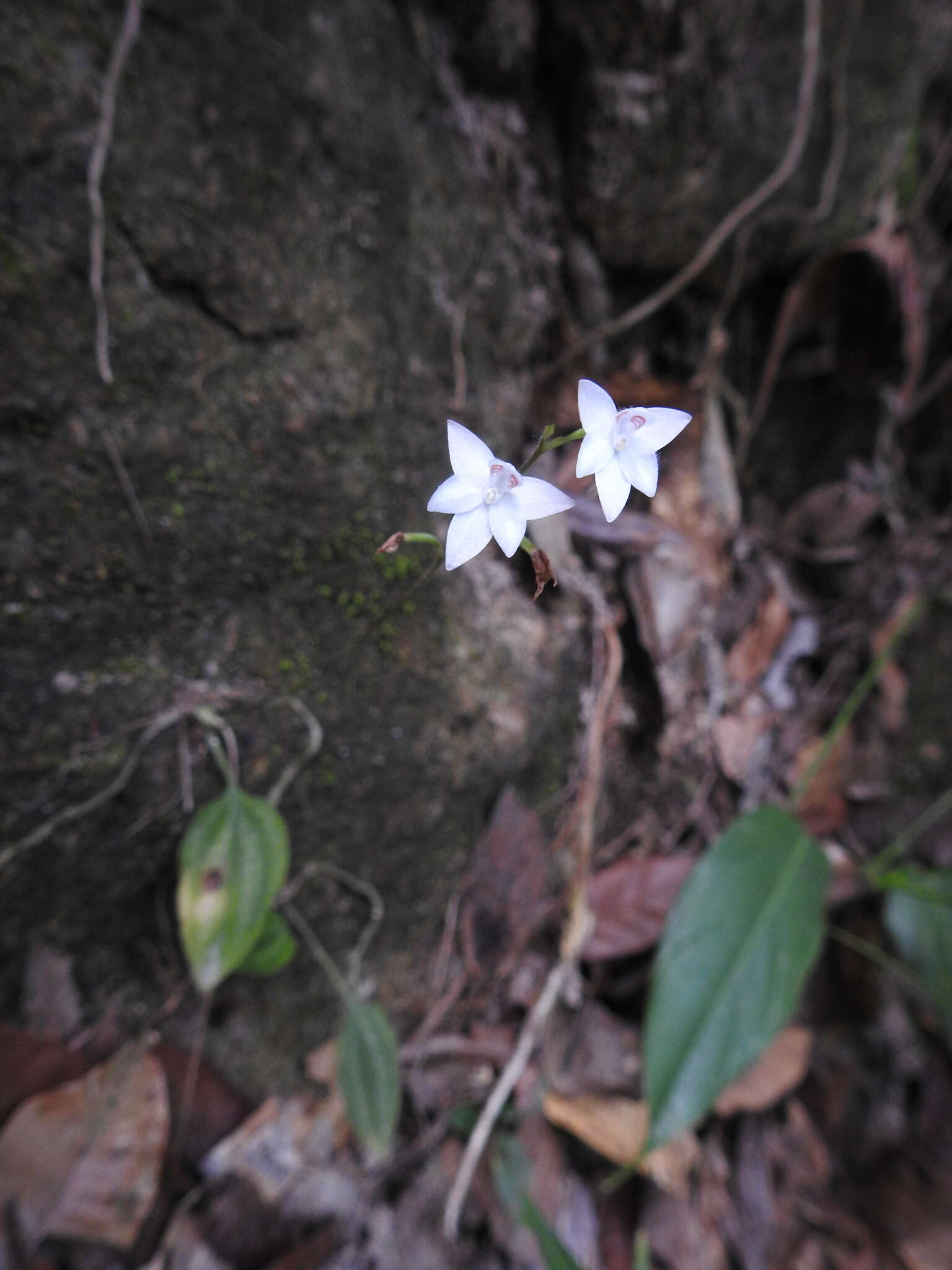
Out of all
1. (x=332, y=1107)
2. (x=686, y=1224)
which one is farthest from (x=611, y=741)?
(x=686, y=1224)

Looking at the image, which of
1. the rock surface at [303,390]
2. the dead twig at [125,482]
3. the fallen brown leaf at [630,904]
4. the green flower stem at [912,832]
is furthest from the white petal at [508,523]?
the green flower stem at [912,832]

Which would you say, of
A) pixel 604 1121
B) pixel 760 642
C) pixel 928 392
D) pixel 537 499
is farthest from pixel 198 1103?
pixel 928 392

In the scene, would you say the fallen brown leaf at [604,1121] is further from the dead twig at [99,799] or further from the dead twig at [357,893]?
the dead twig at [99,799]

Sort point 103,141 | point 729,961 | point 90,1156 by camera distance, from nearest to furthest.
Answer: point 103,141
point 90,1156
point 729,961

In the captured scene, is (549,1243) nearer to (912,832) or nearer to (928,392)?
(912,832)

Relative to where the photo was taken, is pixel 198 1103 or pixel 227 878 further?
pixel 198 1103

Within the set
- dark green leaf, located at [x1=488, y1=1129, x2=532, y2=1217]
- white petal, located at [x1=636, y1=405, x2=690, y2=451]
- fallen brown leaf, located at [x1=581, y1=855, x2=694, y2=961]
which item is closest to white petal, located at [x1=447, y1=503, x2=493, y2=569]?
white petal, located at [x1=636, y1=405, x2=690, y2=451]

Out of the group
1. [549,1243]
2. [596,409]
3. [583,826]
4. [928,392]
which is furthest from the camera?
[928,392]

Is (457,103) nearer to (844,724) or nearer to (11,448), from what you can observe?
(11,448)
